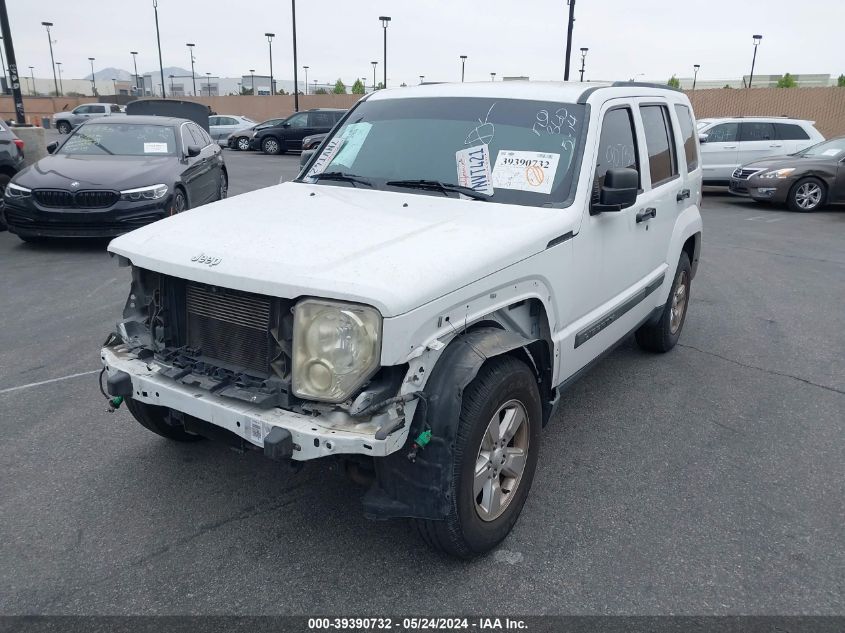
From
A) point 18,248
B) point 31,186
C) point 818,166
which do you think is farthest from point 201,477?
point 818,166

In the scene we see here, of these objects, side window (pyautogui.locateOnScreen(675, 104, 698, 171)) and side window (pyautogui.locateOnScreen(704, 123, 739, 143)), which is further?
side window (pyautogui.locateOnScreen(704, 123, 739, 143))

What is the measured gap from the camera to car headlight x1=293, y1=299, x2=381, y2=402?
257cm

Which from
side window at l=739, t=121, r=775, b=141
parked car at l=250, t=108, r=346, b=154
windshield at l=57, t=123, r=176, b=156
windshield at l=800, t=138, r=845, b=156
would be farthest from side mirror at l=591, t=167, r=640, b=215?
parked car at l=250, t=108, r=346, b=154

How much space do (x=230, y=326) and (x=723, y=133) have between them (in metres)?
16.6

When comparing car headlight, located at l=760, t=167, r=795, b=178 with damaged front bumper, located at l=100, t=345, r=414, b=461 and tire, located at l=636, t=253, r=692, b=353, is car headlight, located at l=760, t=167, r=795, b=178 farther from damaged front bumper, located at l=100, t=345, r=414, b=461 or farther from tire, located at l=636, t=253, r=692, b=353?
damaged front bumper, located at l=100, t=345, r=414, b=461

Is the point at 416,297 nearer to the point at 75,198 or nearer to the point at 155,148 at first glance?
the point at 75,198

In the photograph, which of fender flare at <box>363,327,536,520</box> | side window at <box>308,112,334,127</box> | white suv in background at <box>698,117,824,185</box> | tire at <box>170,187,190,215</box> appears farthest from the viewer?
side window at <box>308,112,334,127</box>

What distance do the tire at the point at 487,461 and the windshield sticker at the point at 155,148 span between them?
8.15 metres

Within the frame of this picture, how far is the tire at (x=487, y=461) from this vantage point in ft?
9.17

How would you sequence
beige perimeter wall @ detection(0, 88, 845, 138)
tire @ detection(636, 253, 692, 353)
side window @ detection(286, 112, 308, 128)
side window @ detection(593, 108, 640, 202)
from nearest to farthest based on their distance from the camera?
side window @ detection(593, 108, 640, 202), tire @ detection(636, 253, 692, 353), side window @ detection(286, 112, 308, 128), beige perimeter wall @ detection(0, 88, 845, 138)

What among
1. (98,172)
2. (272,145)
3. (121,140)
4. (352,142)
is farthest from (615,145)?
(272,145)

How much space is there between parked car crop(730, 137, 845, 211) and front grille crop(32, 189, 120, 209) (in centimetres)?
1220

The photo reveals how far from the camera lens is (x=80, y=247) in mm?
9281

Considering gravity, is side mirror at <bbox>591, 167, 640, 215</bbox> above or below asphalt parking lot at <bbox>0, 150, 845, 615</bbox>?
above
